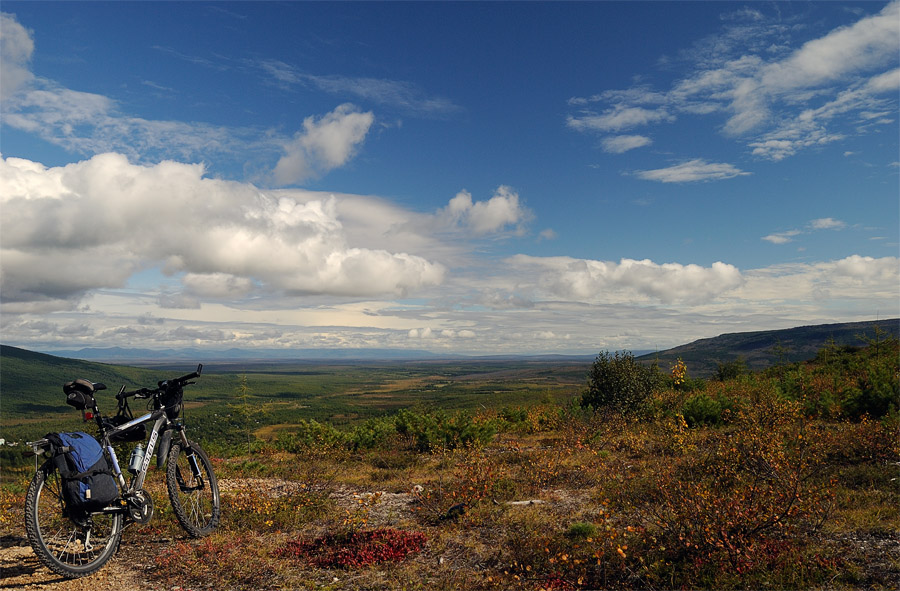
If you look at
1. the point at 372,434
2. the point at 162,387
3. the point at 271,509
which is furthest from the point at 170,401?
the point at 372,434

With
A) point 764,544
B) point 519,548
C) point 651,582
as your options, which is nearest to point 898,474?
→ point 764,544

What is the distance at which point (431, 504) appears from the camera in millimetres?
10180

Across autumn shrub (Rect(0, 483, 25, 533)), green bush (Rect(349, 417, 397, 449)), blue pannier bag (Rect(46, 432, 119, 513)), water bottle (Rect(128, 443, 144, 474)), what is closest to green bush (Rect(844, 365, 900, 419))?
green bush (Rect(349, 417, 397, 449))

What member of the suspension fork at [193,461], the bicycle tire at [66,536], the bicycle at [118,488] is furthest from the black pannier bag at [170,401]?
the bicycle tire at [66,536]

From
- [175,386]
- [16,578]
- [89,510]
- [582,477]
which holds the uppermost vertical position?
[175,386]

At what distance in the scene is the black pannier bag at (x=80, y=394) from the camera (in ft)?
22.0

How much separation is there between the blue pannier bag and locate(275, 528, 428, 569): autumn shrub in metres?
2.74

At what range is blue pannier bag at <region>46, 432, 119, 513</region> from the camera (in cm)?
628

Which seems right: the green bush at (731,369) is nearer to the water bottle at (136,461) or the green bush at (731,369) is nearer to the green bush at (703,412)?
the green bush at (703,412)

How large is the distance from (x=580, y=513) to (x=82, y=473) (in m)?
8.33

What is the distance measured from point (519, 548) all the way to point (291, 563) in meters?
3.58

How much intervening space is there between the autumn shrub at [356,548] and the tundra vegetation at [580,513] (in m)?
0.03

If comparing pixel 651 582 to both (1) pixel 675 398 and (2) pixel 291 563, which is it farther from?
(1) pixel 675 398

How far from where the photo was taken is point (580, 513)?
936cm
